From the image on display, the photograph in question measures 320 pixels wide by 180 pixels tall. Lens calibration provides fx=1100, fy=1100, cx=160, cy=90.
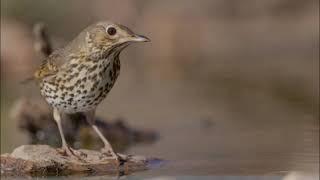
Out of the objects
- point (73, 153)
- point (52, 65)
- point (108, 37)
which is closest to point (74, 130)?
point (52, 65)

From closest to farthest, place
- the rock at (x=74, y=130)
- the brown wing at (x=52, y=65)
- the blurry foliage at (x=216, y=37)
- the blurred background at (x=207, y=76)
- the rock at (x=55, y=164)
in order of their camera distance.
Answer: the rock at (x=55, y=164), the brown wing at (x=52, y=65), the blurred background at (x=207, y=76), the rock at (x=74, y=130), the blurry foliage at (x=216, y=37)

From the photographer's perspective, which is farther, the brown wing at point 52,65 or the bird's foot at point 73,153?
the brown wing at point 52,65

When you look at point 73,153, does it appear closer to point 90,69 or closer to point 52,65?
point 90,69

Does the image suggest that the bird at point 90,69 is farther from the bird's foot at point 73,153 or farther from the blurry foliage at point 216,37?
the blurry foliage at point 216,37

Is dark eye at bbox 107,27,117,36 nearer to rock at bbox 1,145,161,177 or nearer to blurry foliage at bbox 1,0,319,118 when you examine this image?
rock at bbox 1,145,161,177

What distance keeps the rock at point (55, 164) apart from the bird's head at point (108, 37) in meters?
0.65

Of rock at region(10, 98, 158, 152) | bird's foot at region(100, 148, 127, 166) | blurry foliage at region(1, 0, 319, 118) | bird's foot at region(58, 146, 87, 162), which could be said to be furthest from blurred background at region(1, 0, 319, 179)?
bird's foot at region(58, 146, 87, 162)

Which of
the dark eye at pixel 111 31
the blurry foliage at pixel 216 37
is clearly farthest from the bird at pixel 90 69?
the blurry foliage at pixel 216 37

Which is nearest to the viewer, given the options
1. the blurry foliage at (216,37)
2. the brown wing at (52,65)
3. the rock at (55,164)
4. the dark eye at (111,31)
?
the rock at (55,164)

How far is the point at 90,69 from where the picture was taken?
6.59m

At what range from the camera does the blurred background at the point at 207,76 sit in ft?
26.6

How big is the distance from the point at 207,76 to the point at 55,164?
6.92 metres

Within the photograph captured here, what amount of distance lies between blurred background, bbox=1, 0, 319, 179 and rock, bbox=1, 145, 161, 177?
446mm

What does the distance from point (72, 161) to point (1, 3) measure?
26.6ft
